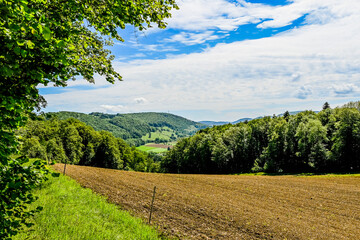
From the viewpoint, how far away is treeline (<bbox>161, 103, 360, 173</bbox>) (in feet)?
188

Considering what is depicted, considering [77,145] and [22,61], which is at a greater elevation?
[22,61]

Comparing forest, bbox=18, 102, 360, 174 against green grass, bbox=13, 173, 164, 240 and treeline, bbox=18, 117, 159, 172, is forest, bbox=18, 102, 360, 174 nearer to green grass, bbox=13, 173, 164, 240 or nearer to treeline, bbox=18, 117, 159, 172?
treeline, bbox=18, 117, 159, 172

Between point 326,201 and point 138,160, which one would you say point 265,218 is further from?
point 138,160

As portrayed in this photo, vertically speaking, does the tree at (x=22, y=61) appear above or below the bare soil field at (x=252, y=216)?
above

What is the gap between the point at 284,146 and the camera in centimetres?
6712

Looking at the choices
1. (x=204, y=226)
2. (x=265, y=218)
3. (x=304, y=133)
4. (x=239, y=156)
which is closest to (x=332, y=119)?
(x=304, y=133)

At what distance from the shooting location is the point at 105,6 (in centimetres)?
509

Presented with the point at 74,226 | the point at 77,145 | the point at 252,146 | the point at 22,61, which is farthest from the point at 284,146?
the point at 22,61

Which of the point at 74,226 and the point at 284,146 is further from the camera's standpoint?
the point at 284,146

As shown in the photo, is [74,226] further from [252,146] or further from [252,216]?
[252,146]

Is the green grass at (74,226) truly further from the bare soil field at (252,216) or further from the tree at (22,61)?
the bare soil field at (252,216)

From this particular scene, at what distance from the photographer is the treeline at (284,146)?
188ft

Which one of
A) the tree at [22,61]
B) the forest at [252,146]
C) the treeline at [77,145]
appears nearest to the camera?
the tree at [22,61]

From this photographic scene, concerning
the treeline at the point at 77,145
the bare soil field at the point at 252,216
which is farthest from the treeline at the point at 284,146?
the bare soil field at the point at 252,216
